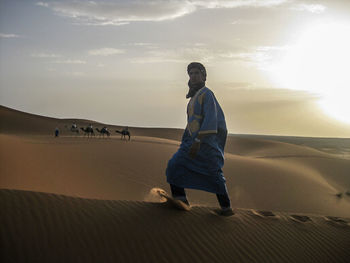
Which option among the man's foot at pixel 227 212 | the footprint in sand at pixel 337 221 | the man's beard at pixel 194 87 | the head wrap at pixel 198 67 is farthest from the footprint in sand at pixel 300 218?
the head wrap at pixel 198 67

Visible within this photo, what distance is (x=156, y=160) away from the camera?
14930 mm

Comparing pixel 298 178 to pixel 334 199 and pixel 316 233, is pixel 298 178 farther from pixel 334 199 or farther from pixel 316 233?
pixel 316 233

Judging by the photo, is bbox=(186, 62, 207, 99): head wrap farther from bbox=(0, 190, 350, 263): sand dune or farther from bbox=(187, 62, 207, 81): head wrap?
bbox=(0, 190, 350, 263): sand dune

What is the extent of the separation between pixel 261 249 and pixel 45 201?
3495mm

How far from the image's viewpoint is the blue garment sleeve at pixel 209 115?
200 inches

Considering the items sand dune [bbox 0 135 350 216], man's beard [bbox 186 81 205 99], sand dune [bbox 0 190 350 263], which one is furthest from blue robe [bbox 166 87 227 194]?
sand dune [bbox 0 135 350 216]

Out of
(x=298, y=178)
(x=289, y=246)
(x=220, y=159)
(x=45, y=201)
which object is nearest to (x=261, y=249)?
(x=289, y=246)

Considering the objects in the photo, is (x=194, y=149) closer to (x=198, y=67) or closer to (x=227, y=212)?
(x=227, y=212)

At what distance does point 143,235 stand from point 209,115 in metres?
2.18

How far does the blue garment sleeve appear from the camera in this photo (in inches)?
200

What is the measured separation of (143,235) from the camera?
444cm

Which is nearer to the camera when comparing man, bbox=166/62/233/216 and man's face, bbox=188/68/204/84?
man, bbox=166/62/233/216

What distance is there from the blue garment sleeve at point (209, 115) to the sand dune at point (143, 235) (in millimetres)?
1534

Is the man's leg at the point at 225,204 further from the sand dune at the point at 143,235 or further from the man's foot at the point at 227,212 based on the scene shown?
the sand dune at the point at 143,235
